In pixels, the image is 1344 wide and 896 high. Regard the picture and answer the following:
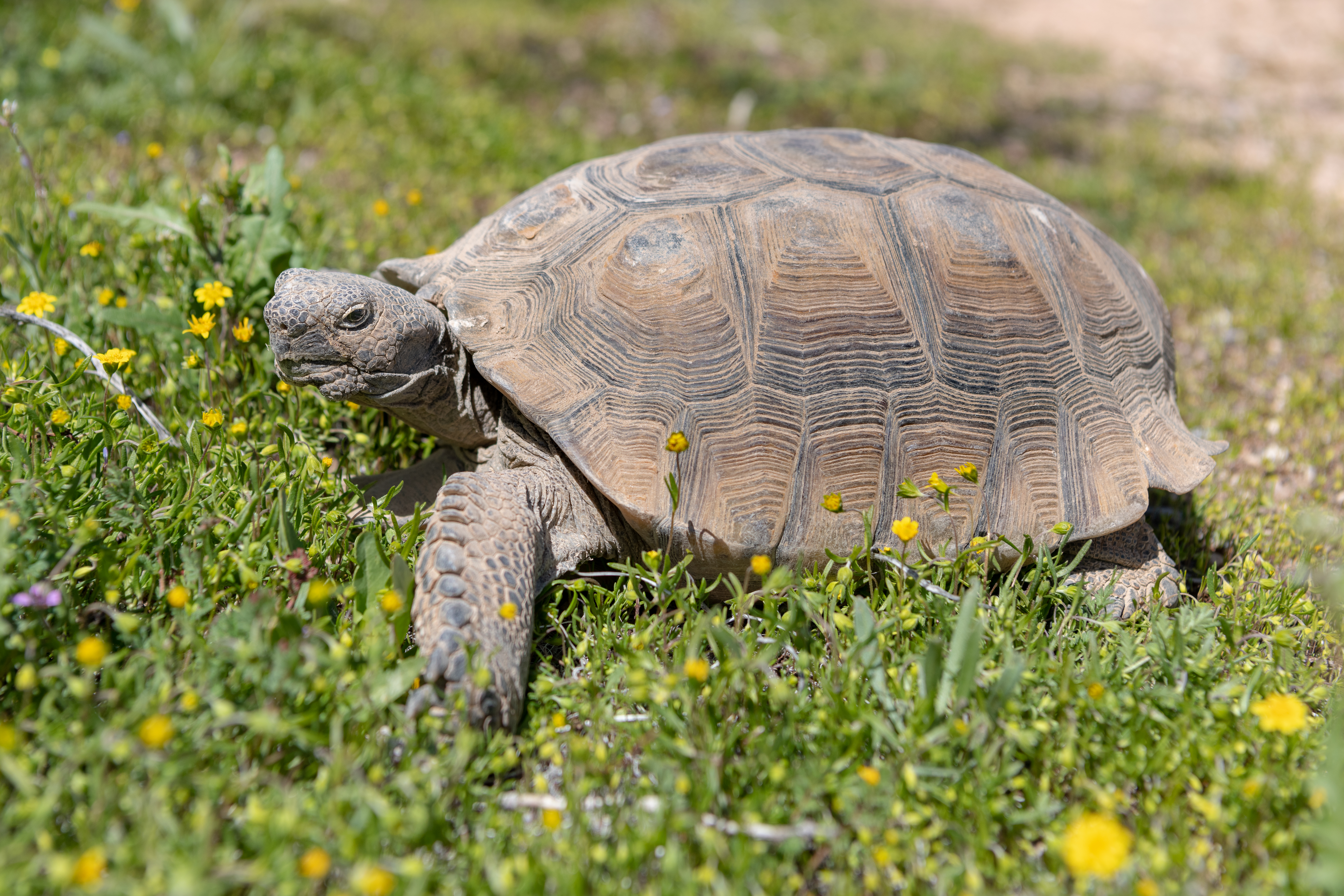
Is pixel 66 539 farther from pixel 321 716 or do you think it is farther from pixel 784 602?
pixel 784 602

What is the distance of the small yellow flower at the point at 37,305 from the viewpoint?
2.61m

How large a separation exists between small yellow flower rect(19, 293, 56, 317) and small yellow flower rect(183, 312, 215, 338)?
0.43m

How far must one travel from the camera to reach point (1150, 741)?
1.94 meters

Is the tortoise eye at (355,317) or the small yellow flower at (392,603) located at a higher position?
the tortoise eye at (355,317)

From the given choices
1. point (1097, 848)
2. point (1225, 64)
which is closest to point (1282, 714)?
point (1097, 848)

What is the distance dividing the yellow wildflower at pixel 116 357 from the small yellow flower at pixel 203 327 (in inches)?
7.1

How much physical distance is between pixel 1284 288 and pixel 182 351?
564cm

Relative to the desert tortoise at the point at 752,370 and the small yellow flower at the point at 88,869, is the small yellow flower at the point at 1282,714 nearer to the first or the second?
the desert tortoise at the point at 752,370

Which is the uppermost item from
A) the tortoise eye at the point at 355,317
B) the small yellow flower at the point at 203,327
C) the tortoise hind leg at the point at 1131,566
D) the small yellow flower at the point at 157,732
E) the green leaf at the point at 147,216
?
the green leaf at the point at 147,216

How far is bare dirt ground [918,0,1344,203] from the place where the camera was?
7.44 metres

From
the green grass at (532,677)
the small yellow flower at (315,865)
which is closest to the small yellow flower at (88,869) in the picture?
the green grass at (532,677)

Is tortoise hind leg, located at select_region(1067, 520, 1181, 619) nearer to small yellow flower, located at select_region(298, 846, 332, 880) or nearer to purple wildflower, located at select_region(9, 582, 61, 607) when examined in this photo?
small yellow flower, located at select_region(298, 846, 332, 880)

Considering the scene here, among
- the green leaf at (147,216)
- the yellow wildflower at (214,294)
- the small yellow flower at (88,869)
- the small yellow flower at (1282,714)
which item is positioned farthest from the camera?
the green leaf at (147,216)

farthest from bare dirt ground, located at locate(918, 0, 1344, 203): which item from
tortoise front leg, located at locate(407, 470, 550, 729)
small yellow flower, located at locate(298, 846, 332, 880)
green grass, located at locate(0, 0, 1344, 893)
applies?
small yellow flower, located at locate(298, 846, 332, 880)
